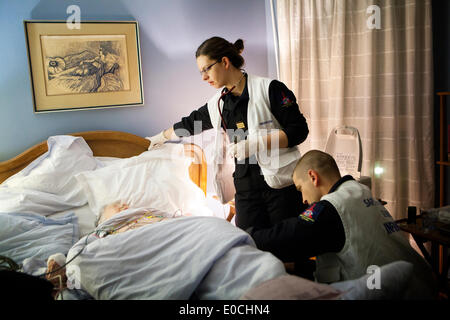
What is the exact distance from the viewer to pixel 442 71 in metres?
2.50

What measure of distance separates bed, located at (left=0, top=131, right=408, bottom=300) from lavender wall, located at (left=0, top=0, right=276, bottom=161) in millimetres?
162

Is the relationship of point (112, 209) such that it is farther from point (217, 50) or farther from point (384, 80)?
point (384, 80)

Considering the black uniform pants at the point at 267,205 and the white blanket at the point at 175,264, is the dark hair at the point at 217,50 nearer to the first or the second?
the black uniform pants at the point at 267,205

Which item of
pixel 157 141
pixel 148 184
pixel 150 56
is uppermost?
Answer: pixel 150 56

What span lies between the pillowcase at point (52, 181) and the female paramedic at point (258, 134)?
104 cm

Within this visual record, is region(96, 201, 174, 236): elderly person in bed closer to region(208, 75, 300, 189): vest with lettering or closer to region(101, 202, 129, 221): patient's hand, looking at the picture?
region(101, 202, 129, 221): patient's hand

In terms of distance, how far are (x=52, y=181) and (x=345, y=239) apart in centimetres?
182

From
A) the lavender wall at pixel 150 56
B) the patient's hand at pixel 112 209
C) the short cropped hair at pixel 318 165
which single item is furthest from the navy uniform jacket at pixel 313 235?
the lavender wall at pixel 150 56

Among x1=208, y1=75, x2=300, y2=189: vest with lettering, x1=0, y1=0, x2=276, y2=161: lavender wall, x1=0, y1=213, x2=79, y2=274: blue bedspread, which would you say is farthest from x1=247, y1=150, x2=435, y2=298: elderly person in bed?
x1=0, y1=0, x2=276, y2=161: lavender wall

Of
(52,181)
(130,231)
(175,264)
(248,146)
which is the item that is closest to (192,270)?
(175,264)

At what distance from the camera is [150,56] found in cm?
278

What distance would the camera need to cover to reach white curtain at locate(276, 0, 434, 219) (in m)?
2.46

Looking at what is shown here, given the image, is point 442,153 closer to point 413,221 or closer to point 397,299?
point 413,221

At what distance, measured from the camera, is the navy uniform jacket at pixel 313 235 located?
1.24m
